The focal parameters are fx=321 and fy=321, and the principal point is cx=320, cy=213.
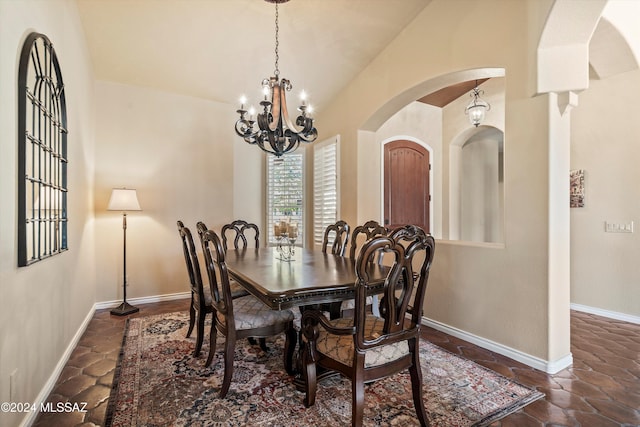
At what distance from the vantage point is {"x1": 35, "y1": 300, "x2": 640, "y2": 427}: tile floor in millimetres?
1924

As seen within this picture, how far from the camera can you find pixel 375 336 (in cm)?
168

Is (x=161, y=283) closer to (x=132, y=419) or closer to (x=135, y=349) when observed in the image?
(x=135, y=349)

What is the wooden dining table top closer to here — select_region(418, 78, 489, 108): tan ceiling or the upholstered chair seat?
the upholstered chair seat

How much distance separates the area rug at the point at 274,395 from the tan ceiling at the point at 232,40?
128 inches

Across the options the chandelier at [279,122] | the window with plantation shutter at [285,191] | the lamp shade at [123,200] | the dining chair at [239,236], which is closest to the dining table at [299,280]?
the dining chair at [239,236]

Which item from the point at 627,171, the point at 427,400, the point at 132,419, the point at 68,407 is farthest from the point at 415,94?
the point at 68,407

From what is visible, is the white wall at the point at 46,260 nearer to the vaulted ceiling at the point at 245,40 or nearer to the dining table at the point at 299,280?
the vaulted ceiling at the point at 245,40

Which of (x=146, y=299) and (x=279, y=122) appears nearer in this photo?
(x=279, y=122)

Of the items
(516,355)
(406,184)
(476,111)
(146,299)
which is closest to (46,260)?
(146,299)

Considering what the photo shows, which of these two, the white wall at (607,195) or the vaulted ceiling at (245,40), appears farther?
the white wall at (607,195)

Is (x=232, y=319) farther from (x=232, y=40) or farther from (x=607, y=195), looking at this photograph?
(x=607, y=195)

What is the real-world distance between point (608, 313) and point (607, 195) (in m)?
1.44

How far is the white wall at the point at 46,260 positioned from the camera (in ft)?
5.16

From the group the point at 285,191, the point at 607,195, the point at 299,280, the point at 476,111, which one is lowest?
the point at 299,280
